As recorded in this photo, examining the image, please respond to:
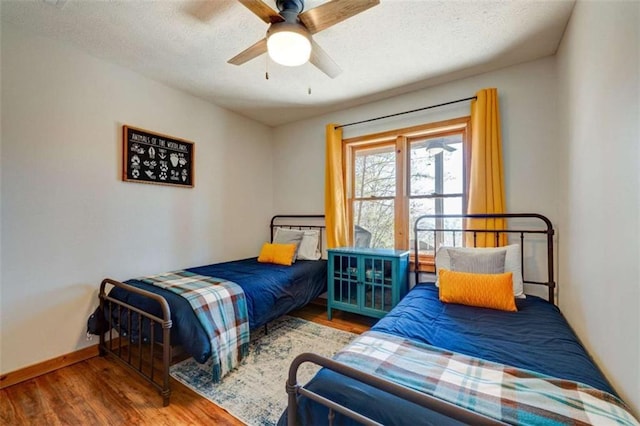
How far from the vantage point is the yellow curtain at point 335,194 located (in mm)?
3320

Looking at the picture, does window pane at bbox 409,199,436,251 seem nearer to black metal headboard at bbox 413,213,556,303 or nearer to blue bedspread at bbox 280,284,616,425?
black metal headboard at bbox 413,213,556,303

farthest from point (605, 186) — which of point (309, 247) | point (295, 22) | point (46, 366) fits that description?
point (46, 366)

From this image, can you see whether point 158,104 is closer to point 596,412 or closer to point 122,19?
point 122,19

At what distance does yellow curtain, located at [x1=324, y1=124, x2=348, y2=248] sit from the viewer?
3.32m

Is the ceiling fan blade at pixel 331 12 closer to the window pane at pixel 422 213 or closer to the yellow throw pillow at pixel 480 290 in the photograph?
the yellow throw pillow at pixel 480 290

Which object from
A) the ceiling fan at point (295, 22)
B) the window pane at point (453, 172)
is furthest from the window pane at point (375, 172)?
the ceiling fan at point (295, 22)

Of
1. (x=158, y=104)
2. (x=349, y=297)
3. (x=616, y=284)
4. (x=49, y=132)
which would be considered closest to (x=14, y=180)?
(x=49, y=132)

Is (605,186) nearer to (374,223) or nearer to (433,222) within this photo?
(433,222)

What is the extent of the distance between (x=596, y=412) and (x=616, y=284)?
57 centimetres

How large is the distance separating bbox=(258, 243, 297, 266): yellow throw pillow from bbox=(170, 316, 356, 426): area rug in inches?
27.2

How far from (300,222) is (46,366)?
9.03 ft

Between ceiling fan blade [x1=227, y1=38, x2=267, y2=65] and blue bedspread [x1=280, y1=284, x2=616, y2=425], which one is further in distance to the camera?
ceiling fan blade [x1=227, y1=38, x2=267, y2=65]

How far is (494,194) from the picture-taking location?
243 cm

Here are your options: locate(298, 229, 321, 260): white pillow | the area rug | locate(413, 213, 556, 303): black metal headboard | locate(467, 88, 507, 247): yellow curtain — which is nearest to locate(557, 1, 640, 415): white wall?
locate(413, 213, 556, 303): black metal headboard
